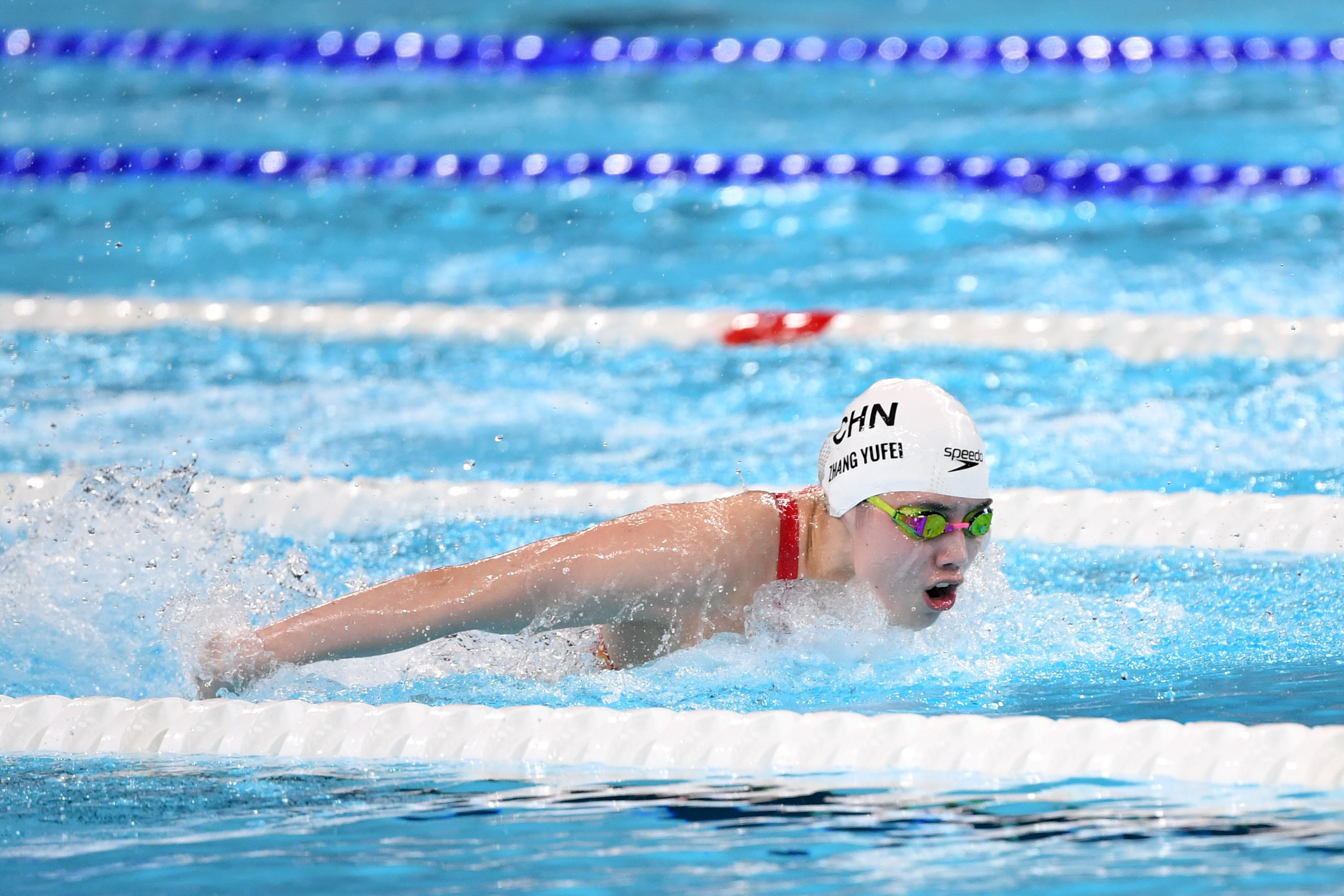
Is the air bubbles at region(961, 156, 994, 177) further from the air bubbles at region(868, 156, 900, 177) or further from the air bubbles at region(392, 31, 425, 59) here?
the air bubbles at region(392, 31, 425, 59)

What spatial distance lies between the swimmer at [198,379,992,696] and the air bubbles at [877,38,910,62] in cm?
691

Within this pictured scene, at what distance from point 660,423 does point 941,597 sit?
2213 mm

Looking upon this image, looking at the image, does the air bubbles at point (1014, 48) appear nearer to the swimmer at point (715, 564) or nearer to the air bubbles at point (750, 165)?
the air bubbles at point (750, 165)

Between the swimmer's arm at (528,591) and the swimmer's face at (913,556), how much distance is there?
0.77 ft

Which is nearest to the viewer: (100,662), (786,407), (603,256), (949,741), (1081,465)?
(949,741)

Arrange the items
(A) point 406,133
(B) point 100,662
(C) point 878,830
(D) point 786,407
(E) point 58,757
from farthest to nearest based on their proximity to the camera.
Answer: (A) point 406,133
(D) point 786,407
(B) point 100,662
(E) point 58,757
(C) point 878,830

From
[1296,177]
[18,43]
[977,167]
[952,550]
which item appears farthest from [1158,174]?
[18,43]

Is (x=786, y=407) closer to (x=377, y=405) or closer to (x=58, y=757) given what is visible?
(x=377, y=405)

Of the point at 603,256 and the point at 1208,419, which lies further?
the point at 603,256

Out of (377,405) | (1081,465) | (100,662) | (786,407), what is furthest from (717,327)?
(100,662)

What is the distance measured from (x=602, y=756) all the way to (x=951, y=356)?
3.15 meters

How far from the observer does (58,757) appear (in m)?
2.76

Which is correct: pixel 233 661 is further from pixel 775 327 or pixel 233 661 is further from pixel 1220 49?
pixel 1220 49

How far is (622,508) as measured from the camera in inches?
169
